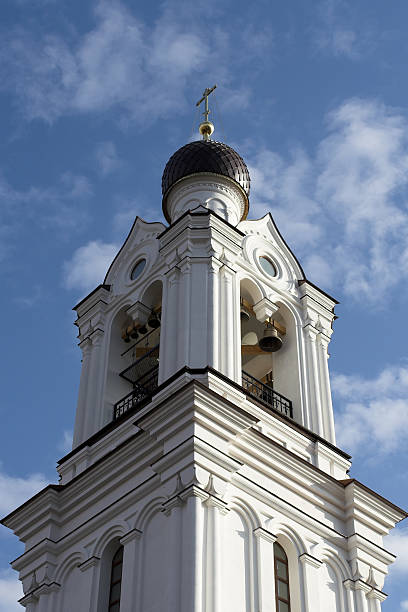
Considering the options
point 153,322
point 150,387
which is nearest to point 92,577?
point 150,387

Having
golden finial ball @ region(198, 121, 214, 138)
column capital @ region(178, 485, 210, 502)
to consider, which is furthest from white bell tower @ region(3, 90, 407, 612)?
golden finial ball @ region(198, 121, 214, 138)

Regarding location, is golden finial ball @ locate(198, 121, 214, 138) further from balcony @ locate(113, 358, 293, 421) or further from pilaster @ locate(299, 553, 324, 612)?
pilaster @ locate(299, 553, 324, 612)

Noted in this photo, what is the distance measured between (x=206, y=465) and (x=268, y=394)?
5134 mm

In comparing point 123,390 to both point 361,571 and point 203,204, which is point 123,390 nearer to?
point 203,204

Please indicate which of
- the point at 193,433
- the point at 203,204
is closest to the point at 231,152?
the point at 203,204

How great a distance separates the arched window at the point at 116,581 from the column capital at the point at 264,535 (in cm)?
248

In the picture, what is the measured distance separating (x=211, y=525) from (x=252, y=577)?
1.22 metres

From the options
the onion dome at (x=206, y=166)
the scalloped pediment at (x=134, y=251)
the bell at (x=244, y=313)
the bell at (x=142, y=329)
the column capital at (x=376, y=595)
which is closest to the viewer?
the column capital at (x=376, y=595)

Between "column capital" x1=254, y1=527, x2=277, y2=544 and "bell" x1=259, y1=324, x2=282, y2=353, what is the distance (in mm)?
5692

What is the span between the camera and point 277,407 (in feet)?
89.0

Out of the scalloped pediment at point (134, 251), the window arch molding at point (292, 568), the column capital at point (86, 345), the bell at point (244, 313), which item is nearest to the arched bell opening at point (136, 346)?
the column capital at point (86, 345)

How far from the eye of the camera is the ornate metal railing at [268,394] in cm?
2706

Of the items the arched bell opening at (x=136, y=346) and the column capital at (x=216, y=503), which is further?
the arched bell opening at (x=136, y=346)

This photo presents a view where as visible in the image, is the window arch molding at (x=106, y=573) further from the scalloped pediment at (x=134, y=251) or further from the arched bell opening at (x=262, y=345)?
the scalloped pediment at (x=134, y=251)
